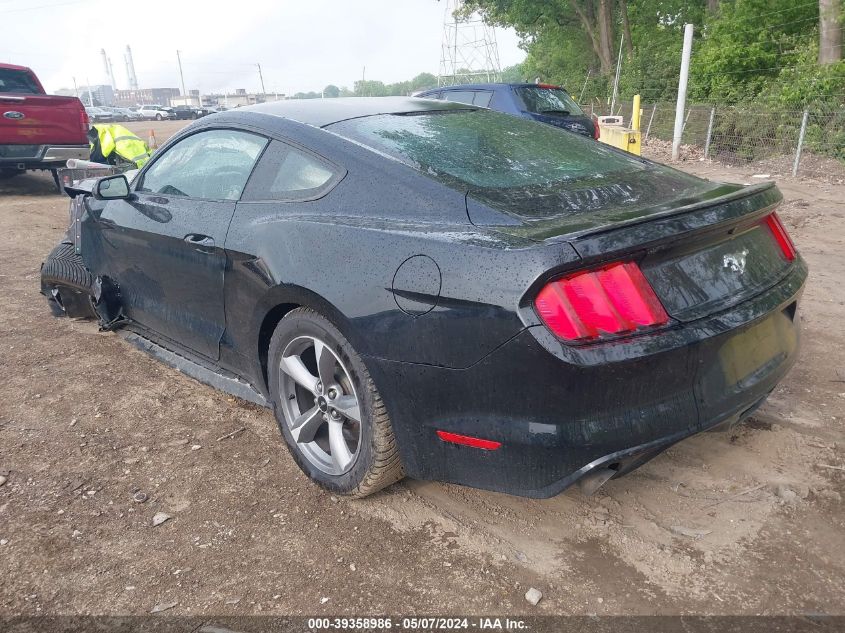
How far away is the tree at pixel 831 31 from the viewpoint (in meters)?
14.9

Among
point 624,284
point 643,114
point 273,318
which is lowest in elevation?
point 643,114

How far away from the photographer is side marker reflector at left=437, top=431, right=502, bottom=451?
224 centimetres

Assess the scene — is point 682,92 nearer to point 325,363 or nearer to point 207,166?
point 207,166

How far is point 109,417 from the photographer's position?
12.0 feet

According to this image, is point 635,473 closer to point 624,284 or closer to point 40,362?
point 624,284

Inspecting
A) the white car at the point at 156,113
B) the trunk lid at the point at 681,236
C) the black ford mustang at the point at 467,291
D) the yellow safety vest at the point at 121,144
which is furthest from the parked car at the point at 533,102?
the white car at the point at 156,113

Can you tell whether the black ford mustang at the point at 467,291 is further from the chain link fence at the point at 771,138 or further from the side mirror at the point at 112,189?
the chain link fence at the point at 771,138

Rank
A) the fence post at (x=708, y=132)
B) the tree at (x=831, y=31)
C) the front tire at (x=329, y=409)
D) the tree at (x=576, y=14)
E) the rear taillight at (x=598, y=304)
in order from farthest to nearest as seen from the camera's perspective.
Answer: the tree at (x=576, y=14) < the fence post at (x=708, y=132) < the tree at (x=831, y=31) < the front tire at (x=329, y=409) < the rear taillight at (x=598, y=304)

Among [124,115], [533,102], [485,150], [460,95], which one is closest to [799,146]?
[533,102]

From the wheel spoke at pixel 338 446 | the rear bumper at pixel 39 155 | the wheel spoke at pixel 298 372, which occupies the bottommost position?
the wheel spoke at pixel 338 446

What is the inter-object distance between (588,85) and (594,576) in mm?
31950

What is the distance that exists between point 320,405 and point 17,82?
37.6ft

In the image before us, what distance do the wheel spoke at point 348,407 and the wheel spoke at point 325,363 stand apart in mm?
82

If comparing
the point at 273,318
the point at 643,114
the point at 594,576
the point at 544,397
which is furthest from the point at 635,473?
the point at 643,114
